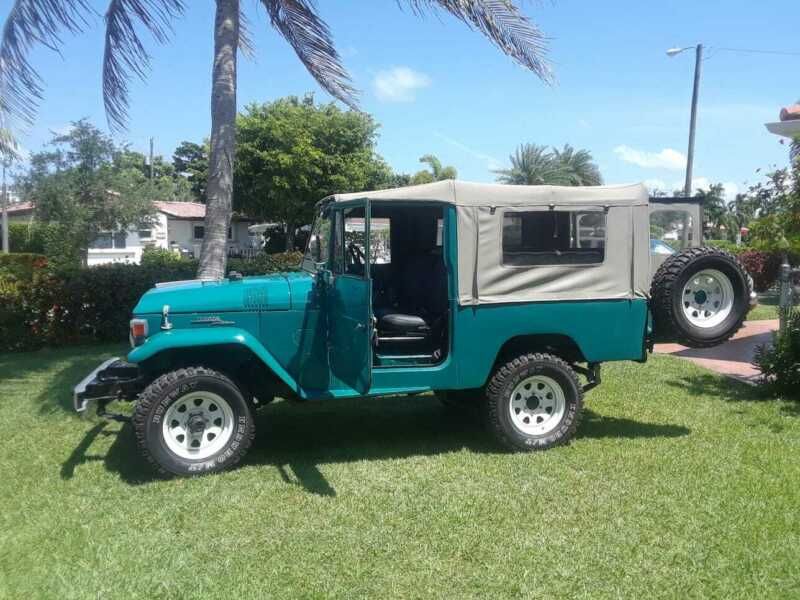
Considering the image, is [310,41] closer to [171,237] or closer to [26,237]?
[26,237]

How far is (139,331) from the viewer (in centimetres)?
533

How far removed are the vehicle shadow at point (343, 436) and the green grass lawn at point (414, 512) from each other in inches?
1.1

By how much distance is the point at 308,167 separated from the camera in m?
29.2

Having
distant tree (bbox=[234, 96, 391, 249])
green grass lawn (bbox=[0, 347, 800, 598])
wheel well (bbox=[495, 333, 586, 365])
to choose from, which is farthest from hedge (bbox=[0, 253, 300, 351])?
distant tree (bbox=[234, 96, 391, 249])

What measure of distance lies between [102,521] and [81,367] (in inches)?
209

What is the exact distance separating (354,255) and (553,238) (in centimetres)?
162

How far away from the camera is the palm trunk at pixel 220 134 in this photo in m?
8.52

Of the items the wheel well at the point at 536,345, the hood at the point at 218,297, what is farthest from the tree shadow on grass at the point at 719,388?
the hood at the point at 218,297

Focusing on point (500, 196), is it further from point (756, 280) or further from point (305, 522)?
point (756, 280)

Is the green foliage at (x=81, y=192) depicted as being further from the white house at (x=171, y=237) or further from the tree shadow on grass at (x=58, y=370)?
the tree shadow on grass at (x=58, y=370)

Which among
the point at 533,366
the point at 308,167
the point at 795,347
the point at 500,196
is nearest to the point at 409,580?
the point at 533,366

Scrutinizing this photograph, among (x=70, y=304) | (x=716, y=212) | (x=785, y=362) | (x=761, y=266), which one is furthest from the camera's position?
(x=716, y=212)

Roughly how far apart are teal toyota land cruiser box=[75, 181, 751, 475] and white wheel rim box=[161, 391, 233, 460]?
0.01 meters

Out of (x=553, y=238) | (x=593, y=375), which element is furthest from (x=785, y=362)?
(x=553, y=238)
